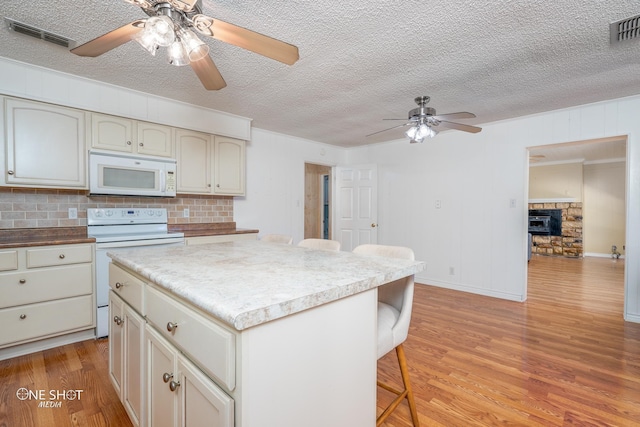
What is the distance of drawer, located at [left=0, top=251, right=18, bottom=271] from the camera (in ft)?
7.16

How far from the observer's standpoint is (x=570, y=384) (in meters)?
1.95

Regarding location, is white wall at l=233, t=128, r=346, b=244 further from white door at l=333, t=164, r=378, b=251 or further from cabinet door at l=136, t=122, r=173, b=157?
cabinet door at l=136, t=122, r=173, b=157

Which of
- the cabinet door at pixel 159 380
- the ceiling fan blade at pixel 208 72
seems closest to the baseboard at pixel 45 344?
the cabinet door at pixel 159 380

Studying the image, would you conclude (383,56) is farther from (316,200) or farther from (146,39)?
(316,200)

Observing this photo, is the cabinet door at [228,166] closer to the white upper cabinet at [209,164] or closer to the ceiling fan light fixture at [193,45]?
the white upper cabinet at [209,164]

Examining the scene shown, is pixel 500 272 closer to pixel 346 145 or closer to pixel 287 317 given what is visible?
pixel 346 145

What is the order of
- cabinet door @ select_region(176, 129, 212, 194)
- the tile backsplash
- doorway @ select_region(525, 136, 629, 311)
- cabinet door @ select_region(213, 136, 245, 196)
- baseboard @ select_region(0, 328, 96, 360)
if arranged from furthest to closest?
doorway @ select_region(525, 136, 629, 311), cabinet door @ select_region(213, 136, 245, 196), cabinet door @ select_region(176, 129, 212, 194), the tile backsplash, baseboard @ select_region(0, 328, 96, 360)

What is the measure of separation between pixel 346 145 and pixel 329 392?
15.5 feet

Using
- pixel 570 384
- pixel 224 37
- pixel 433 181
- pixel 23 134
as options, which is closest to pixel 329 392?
pixel 224 37

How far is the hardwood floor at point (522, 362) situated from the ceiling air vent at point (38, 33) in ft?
10.2

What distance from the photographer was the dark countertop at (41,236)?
229 centimetres

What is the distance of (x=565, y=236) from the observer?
7.26 m

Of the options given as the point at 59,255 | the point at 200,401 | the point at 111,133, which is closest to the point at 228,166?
the point at 111,133

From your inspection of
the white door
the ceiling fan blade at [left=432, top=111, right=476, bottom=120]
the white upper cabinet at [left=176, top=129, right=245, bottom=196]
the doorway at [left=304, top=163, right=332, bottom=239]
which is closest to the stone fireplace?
the white door
